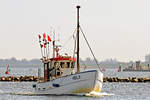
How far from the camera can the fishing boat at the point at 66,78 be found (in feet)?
217

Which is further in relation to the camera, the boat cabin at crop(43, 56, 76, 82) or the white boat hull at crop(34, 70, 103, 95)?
the boat cabin at crop(43, 56, 76, 82)

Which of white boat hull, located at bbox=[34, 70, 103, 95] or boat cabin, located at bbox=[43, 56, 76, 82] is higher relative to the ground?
boat cabin, located at bbox=[43, 56, 76, 82]

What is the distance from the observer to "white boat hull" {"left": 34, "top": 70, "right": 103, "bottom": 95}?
65875 millimetres

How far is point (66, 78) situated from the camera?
66375 mm

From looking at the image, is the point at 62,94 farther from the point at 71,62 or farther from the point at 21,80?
the point at 21,80

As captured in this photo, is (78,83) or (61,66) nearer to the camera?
(78,83)

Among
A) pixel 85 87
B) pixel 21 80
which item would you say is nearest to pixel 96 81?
pixel 85 87

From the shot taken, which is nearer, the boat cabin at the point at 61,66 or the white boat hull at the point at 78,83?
the white boat hull at the point at 78,83

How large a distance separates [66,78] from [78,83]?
147 cm

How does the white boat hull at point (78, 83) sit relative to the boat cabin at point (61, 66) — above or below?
below

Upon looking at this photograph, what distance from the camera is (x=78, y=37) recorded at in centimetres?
6831

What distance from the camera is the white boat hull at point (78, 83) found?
2594 inches

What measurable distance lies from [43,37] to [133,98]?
1337 centimetres

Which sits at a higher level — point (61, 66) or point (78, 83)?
point (61, 66)
